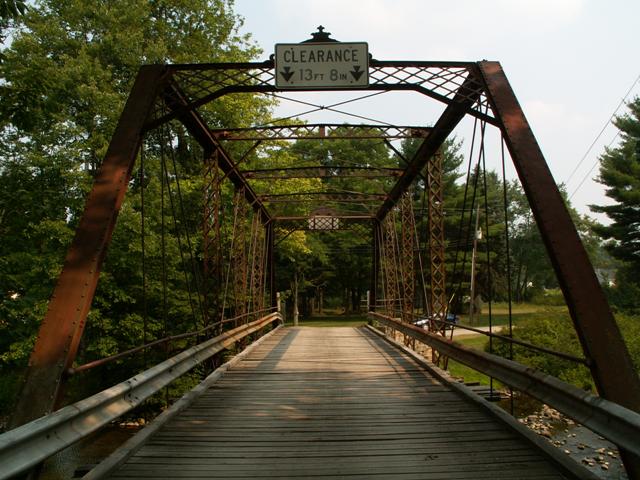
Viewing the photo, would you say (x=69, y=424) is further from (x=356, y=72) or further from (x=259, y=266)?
(x=259, y=266)

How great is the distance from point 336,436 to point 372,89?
443cm

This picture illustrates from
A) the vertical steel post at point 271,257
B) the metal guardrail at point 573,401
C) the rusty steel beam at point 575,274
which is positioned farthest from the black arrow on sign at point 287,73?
the vertical steel post at point 271,257

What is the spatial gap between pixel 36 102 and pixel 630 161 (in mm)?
31970

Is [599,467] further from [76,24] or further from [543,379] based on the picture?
[76,24]

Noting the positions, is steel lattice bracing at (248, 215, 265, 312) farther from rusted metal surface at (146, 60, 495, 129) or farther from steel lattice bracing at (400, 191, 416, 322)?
rusted metal surface at (146, 60, 495, 129)

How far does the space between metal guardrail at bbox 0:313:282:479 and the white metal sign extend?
3.86m

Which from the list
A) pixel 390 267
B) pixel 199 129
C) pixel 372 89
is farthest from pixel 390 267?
pixel 372 89

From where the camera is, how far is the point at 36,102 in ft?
20.9

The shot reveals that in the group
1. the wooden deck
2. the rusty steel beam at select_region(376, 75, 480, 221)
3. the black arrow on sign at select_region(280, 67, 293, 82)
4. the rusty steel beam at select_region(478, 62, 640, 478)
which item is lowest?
the wooden deck

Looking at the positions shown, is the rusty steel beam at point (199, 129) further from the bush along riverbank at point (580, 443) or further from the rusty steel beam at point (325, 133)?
the bush along riverbank at point (580, 443)

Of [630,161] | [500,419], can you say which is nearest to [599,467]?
[500,419]

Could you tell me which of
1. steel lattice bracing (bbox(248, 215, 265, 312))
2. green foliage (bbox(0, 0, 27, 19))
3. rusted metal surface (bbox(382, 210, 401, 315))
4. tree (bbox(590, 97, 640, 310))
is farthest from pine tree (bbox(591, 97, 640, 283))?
green foliage (bbox(0, 0, 27, 19))

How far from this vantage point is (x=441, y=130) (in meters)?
9.20

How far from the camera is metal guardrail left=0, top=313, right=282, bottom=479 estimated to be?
2.48m
